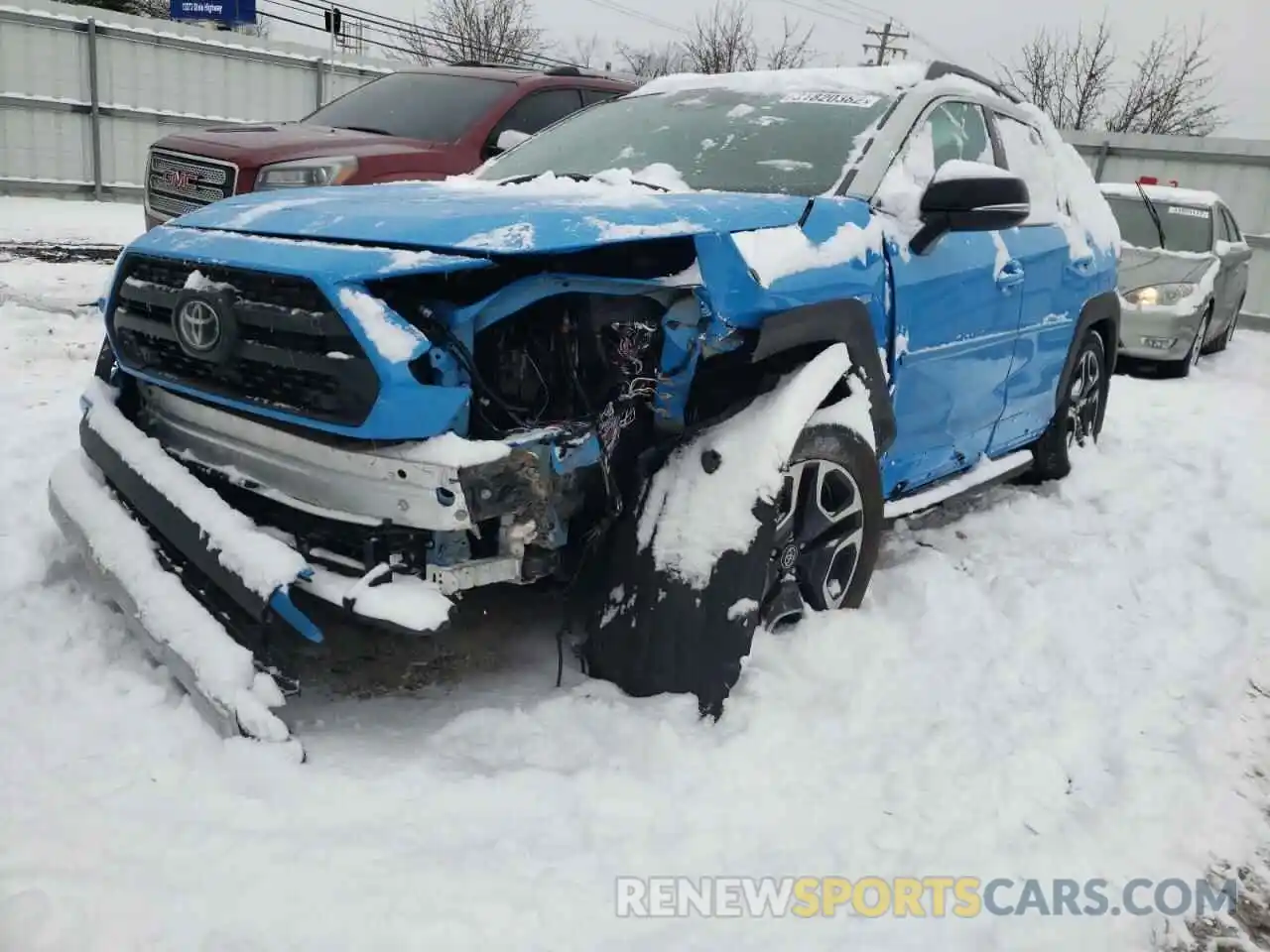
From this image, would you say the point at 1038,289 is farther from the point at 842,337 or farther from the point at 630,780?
the point at 630,780

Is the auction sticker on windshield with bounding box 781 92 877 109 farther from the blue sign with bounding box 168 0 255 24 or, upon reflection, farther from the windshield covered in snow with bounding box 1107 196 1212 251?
the blue sign with bounding box 168 0 255 24

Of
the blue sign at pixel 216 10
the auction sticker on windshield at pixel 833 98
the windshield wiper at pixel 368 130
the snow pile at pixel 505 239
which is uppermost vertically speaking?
the blue sign at pixel 216 10

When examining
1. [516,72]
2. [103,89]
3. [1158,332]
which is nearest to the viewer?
[516,72]

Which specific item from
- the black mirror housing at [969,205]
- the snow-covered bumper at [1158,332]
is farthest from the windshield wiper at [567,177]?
the snow-covered bumper at [1158,332]

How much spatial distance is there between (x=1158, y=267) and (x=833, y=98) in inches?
268

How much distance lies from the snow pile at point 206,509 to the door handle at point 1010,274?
2.75 meters

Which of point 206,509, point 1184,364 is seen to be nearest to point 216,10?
point 1184,364

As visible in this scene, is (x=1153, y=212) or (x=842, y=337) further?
(x=1153, y=212)

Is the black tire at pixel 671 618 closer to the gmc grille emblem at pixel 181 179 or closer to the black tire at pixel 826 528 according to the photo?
the black tire at pixel 826 528

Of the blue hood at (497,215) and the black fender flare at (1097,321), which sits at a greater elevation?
the blue hood at (497,215)

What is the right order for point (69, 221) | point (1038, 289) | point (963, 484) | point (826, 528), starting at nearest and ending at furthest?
point (826, 528) → point (963, 484) → point (1038, 289) → point (69, 221)

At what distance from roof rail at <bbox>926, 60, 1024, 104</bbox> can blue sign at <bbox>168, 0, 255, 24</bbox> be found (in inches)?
849

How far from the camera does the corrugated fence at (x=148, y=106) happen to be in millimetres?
13438

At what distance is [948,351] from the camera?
11.8 feet
